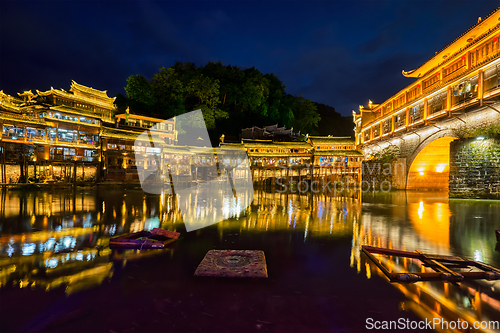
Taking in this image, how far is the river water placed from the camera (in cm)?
384

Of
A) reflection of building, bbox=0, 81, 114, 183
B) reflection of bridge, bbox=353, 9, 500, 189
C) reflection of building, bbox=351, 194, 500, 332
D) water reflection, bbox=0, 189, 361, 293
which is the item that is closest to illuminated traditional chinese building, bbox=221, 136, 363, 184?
reflection of bridge, bbox=353, 9, 500, 189

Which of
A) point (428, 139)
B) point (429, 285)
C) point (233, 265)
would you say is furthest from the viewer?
point (428, 139)

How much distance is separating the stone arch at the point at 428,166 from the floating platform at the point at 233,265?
26.4m

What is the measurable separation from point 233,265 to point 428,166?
30.8m

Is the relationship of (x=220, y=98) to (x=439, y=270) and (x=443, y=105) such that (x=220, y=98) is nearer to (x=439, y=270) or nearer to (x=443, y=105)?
(x=443, y=105)

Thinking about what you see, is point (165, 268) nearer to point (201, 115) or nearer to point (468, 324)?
point (468, 324)

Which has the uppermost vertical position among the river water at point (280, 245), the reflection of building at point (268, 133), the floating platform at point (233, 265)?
the reflection of building at point (268, 133)

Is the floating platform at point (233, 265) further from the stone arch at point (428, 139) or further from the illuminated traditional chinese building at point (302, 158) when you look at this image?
the illuminated traditional chinese building at point (302, 158)

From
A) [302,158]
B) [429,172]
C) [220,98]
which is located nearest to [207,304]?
[429,172]

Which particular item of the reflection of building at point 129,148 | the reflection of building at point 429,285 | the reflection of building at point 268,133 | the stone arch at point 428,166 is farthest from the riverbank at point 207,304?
the reflection of building at point 268,133

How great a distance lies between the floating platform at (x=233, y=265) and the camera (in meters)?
4.29

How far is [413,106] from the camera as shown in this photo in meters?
26.5

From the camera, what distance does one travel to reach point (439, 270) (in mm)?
4594

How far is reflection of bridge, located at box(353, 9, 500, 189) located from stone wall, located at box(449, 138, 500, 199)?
170cm
